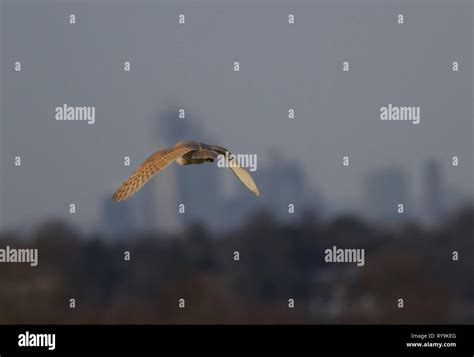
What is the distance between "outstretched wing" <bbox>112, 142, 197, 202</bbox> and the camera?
9773 mm

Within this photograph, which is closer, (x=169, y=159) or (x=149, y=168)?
(x=149, y=168)

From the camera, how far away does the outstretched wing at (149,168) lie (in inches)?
385

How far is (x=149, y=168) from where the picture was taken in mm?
9945

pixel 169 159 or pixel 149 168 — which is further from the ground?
pixel 169 159
